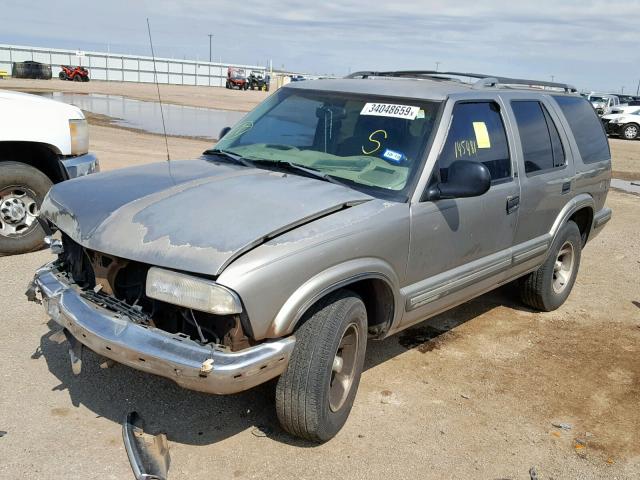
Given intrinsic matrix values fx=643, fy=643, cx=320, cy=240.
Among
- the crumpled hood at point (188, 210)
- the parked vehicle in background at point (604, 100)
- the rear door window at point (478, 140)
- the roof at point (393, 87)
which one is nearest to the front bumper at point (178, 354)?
the crumpled hood at point (188, 210)

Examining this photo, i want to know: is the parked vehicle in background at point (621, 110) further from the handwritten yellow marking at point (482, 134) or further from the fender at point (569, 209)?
the handwritten yellow marking at point (482, 134)

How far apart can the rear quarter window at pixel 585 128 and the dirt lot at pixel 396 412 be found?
5.25 ft

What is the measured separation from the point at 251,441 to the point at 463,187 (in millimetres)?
1845

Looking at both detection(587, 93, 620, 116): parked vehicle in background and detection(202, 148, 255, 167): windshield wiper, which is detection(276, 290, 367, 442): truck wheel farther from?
detection(587, 93, 620, 116): parked vehicle in background

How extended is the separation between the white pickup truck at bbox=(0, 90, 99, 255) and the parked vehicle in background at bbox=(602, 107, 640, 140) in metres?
25.2

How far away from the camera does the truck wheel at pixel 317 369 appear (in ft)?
10.2

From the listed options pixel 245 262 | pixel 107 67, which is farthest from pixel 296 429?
pixel 107 67

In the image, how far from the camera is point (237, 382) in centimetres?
282

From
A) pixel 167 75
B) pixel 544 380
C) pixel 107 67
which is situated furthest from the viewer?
pixel 167 75

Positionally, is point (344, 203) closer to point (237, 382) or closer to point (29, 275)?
point (237, 382)

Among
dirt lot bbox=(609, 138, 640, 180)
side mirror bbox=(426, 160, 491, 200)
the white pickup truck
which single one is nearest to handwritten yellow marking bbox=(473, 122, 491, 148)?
side mirror bbox=(426, 160, 491, 200)

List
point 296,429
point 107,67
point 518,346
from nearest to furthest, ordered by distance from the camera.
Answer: point 296,429, point 518,346, point 107,67

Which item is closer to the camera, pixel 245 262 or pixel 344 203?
pixel 245 262

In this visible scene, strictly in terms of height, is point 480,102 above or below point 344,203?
above
